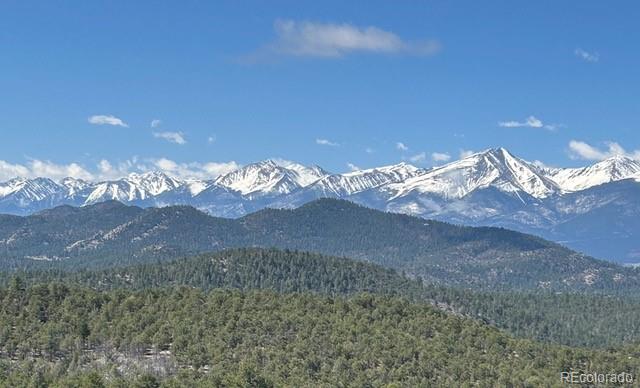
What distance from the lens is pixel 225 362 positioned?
650 ft

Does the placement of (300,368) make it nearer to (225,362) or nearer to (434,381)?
(225,362)

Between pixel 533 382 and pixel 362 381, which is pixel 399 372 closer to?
pixel 362 381

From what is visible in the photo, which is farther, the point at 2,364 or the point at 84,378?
the point at 2,364

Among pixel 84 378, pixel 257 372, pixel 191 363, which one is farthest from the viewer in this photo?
pixel 191 363

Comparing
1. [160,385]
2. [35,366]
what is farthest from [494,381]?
[35,366]

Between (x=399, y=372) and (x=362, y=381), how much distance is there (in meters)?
10.5

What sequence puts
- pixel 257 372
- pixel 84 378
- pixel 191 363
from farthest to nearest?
pixel 191 363, pixel 257 372, pixel 84 378

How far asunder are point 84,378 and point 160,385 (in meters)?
14.8

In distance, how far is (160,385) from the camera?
6742 inches

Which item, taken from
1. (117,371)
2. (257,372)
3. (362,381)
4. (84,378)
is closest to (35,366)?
(117,371)

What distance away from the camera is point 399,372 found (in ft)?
650

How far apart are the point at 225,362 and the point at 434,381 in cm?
4808

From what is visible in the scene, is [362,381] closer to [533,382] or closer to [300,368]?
[300,368]

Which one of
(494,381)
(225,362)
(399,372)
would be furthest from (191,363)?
(494,381)
